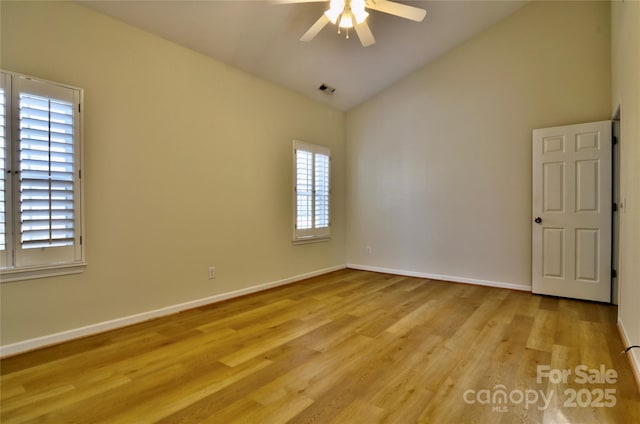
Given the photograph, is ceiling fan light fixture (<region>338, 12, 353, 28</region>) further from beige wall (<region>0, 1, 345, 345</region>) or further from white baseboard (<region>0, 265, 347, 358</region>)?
white baseboard (<region>0, 265, 347, 358</region>)

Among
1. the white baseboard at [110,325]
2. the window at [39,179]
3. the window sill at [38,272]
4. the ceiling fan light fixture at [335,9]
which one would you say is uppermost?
the ceiling fan light fixture at [335,9]

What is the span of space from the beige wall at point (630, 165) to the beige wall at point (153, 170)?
354 centimetres

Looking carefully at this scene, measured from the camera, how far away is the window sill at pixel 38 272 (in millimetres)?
2365

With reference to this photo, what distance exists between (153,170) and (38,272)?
1227 mm

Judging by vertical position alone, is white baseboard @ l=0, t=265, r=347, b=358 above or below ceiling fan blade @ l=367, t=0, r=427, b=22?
below

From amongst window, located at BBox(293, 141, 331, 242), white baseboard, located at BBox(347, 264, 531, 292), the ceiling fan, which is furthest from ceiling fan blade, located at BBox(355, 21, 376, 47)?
white baseboard, located at BBox(347, 264, 531, 292)

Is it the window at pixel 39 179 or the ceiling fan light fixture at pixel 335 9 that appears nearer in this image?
the window at pixel 39 179

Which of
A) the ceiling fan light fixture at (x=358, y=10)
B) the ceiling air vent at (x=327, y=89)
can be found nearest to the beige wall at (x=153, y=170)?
the ceiling air vent at (x=327, y=89)

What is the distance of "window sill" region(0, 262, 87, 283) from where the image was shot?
2365mm

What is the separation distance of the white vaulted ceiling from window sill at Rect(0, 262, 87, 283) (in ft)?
7.12

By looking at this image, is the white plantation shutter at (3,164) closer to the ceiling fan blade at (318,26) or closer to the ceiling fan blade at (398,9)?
the ceiling fan blade at (318,26)

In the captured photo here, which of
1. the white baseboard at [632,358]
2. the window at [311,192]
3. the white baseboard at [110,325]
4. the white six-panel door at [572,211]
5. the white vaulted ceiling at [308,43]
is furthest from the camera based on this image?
the window at [311,192]

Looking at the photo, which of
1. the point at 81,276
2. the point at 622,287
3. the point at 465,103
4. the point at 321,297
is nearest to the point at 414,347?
the point at 321,297

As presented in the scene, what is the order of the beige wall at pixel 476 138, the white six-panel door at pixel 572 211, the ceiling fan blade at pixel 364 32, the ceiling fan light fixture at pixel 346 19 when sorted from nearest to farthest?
the ceiling fan light fixture at pixel 346 19 < the ceiling fan blade at pixel 364 32 < the white six-panel door at pixel 572 211 < the beige wall at pixel 476 138
